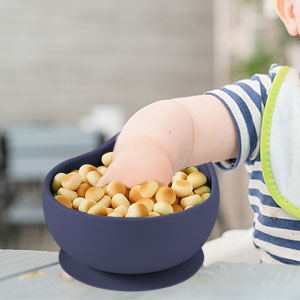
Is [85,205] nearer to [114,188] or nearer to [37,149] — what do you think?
[114,188]

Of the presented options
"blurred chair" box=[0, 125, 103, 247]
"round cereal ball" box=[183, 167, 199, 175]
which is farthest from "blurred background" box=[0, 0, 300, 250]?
"round cereal ball" box=[183, 167, 199, 175]

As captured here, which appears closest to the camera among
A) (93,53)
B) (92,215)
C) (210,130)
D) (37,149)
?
(92,215)

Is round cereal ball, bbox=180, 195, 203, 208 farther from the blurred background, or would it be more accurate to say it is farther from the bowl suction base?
the blurred background

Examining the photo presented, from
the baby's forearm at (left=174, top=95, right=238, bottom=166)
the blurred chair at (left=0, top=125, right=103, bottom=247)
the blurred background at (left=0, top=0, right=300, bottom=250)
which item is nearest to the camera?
the baby's forearm at (left=174, top=95, right=238, bottom=166)

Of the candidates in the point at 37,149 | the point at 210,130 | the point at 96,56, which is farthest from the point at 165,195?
the point at 96,56

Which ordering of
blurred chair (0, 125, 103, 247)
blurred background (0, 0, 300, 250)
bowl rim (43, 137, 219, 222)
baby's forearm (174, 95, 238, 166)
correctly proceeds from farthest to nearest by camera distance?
1. blurred background (0, 0, 300, 250)
2. blurred chair (0, 125, 103, 247)
3. baby's forearm (174, 95, 238, 166)
4. bowl rim (43, 137, 219, 222)

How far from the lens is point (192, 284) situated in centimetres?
24

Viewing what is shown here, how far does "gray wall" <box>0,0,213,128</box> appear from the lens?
3.04 metres

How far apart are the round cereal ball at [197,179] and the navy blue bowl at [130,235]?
0.02m

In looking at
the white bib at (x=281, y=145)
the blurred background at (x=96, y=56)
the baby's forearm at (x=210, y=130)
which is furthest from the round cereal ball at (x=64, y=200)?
the blurred background at (x=96, y=56)

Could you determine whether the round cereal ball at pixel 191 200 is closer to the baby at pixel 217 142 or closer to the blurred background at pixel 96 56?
the baby at pixel 217 142

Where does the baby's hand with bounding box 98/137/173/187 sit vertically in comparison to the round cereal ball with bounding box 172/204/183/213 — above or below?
above

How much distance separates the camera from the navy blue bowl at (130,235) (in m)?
0.19

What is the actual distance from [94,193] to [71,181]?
16mm
